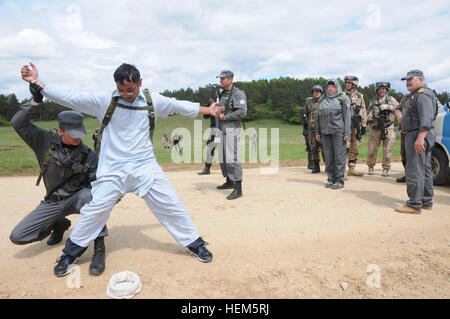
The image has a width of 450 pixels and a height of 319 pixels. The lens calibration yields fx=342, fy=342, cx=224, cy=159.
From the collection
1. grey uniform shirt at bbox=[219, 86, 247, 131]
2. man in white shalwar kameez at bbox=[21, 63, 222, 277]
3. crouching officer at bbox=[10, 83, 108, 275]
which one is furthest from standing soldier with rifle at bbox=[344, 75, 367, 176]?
crouching officer at bbox=[10, 83, 108, 275]

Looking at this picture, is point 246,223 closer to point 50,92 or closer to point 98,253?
point 98,253

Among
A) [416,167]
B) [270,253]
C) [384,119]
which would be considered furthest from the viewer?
[384,119]

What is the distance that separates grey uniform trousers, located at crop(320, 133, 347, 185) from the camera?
25.4 ft

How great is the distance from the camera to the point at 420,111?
548 centimetres

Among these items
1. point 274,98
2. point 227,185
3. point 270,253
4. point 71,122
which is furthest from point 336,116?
point 274,98

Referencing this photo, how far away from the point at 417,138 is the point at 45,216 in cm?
A: 551

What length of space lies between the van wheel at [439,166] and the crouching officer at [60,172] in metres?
7.26

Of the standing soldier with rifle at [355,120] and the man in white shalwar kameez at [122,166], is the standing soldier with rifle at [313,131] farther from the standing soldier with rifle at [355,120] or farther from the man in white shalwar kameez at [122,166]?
the man in white shalwar kameez at [122,166]

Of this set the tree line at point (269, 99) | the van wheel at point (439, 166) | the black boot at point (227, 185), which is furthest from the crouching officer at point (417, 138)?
the tree line at point (269, 99)

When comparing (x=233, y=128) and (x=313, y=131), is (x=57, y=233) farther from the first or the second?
(x=313, y=131)

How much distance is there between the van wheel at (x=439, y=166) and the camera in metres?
7.61

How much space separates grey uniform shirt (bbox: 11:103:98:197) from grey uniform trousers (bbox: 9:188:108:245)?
0.12 m

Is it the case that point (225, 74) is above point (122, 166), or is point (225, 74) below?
above

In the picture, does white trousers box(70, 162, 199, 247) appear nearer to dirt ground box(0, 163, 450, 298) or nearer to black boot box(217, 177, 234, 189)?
dirt ground box(0, 163, 450, 298)
